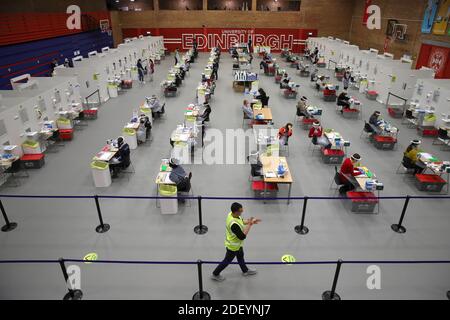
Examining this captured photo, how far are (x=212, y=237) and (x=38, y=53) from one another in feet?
61.4

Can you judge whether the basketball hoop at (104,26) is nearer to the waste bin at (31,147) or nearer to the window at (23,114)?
the window at (23,114)

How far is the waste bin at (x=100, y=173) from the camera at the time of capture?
29.2 ft

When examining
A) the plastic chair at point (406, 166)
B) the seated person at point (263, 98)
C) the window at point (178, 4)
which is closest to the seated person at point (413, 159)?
the plastic chair at point (406, 166)

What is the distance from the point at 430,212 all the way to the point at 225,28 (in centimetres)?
2910

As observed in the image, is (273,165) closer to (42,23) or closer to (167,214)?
(167,214)

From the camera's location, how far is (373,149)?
457 inches

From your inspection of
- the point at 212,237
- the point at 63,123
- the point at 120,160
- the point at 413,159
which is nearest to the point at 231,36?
the point at 63,123

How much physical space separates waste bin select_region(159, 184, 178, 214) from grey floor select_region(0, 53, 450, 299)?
0.22 m

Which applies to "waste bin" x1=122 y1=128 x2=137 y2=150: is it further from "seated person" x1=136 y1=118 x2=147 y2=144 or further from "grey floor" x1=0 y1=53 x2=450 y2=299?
"grey floor" x1=0 y1=53 x2=450 y2=299

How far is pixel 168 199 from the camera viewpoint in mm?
7773

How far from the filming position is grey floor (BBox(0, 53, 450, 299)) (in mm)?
5902

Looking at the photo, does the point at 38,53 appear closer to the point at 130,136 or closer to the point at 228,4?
the point at 130,136

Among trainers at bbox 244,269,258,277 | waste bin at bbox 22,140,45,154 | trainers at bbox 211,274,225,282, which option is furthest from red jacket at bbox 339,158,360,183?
waste bin at bbox 22,140,45,154

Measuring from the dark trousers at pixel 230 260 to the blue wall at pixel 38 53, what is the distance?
644 inches
